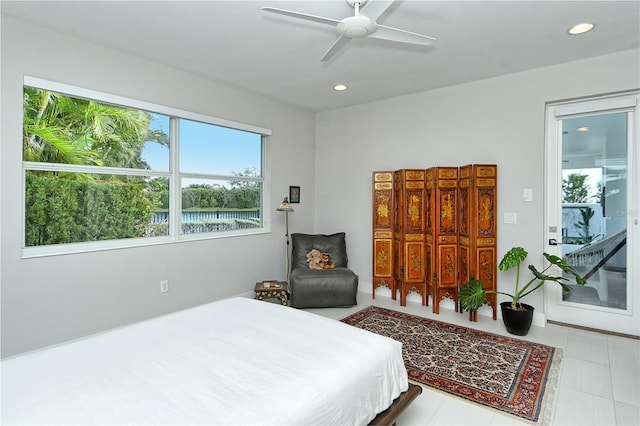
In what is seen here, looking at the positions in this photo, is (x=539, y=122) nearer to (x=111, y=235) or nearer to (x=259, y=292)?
(x=259, y=292)

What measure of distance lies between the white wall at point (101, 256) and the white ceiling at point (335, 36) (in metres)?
0.18

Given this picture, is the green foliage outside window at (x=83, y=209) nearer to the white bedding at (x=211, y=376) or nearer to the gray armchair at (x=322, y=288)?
the white bedding at (x=211, y=376)

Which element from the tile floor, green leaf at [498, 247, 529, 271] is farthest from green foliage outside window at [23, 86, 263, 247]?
green leaf at [498, 247, 529, 271]

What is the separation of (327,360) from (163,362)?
2.49ft

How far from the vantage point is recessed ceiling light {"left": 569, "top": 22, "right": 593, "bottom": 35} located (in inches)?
100

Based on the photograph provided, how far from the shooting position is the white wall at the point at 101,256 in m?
2.48

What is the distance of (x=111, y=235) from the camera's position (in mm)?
3145

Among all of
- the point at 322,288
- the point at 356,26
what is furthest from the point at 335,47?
the point at 322,288

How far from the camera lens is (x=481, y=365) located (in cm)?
254

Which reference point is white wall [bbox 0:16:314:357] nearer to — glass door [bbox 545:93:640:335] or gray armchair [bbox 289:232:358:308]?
gray armchair [bbox 289:232:358:308]

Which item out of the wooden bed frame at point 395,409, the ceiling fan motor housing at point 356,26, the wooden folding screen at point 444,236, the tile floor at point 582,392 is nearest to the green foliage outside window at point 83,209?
the ceiling fan motor housing at point 356,26

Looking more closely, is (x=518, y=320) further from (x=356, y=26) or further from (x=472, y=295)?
(x=356, y=26)

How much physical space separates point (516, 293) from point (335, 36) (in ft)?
10.1

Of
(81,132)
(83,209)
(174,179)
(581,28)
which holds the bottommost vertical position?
(83,209)
